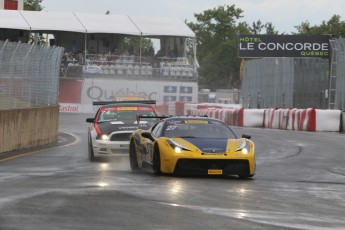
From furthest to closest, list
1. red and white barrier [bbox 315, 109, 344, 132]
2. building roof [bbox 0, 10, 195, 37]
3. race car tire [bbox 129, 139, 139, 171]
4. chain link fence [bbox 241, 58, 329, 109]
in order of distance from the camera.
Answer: building roof [bbox 0, 10, 195, 37], chain link fence [bbox 241, 58, 329, 109], red and white barrier [bbox 315, 109, 344, 132], race car tire [bbox 129, 139, 139, 171]

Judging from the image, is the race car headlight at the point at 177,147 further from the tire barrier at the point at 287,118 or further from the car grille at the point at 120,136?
the tire barrier at the point at 287,118

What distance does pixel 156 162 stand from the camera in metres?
13.9

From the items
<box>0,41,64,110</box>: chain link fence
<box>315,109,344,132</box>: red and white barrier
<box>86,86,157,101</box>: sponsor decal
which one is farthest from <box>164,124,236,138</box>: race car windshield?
<box>86,86,157,101</box>: sponsor decal

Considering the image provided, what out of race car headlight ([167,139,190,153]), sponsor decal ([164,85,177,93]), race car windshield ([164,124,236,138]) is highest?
sponsor decal ([164,85,177,93])

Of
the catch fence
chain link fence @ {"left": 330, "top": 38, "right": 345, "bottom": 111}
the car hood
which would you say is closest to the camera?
the car hood

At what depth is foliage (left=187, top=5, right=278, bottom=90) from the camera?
119m

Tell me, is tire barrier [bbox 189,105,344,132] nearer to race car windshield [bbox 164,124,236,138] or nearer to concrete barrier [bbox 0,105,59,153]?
concrete barrier [bbox 0,105,59,153]

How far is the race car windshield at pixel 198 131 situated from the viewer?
47.5 ft

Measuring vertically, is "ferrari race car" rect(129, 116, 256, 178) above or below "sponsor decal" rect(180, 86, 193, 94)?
below

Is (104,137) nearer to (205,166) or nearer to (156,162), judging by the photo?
(156,162)

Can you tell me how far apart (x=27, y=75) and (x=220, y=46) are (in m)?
98.2

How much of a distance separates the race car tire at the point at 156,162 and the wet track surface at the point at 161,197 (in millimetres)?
139

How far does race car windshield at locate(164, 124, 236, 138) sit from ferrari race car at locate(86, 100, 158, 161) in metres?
3.62

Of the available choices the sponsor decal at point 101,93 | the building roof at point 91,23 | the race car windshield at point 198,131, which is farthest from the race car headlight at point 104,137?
the building roof at point 91,23
